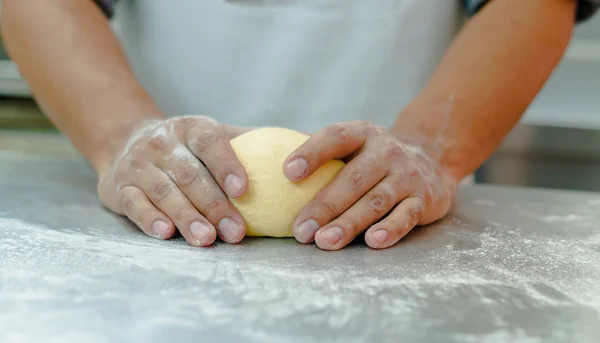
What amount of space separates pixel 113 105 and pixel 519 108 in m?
0.89

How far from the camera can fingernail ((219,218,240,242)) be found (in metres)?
0.92

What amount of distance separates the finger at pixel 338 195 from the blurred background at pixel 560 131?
1077 mm

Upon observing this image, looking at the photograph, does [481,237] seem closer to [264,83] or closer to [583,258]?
[583,258]

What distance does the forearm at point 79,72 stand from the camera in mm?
1179

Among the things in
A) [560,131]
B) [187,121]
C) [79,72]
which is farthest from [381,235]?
[560,131]

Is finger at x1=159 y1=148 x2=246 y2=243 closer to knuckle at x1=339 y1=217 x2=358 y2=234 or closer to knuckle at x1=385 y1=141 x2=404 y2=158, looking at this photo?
knuckle at x1=339 y1=217 x2=358 y2=234

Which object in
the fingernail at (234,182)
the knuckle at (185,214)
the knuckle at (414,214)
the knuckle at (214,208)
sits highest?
the fingernail at (234,182)

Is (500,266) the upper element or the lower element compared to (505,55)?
lower

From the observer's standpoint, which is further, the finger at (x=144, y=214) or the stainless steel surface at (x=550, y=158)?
the stainless steel surface at (x=550, y=158)

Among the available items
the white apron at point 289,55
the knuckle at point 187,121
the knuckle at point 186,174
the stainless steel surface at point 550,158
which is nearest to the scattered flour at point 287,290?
the knuckle at point 186,174

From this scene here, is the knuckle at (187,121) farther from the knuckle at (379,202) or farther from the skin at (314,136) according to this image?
the knuckle at (379,202)

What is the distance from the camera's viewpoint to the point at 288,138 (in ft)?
3.42

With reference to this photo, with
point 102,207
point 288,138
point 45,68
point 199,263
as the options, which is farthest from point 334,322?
point 45,68

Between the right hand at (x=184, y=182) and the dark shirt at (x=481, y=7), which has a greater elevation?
the dark shirt at (x=481, y=7)
